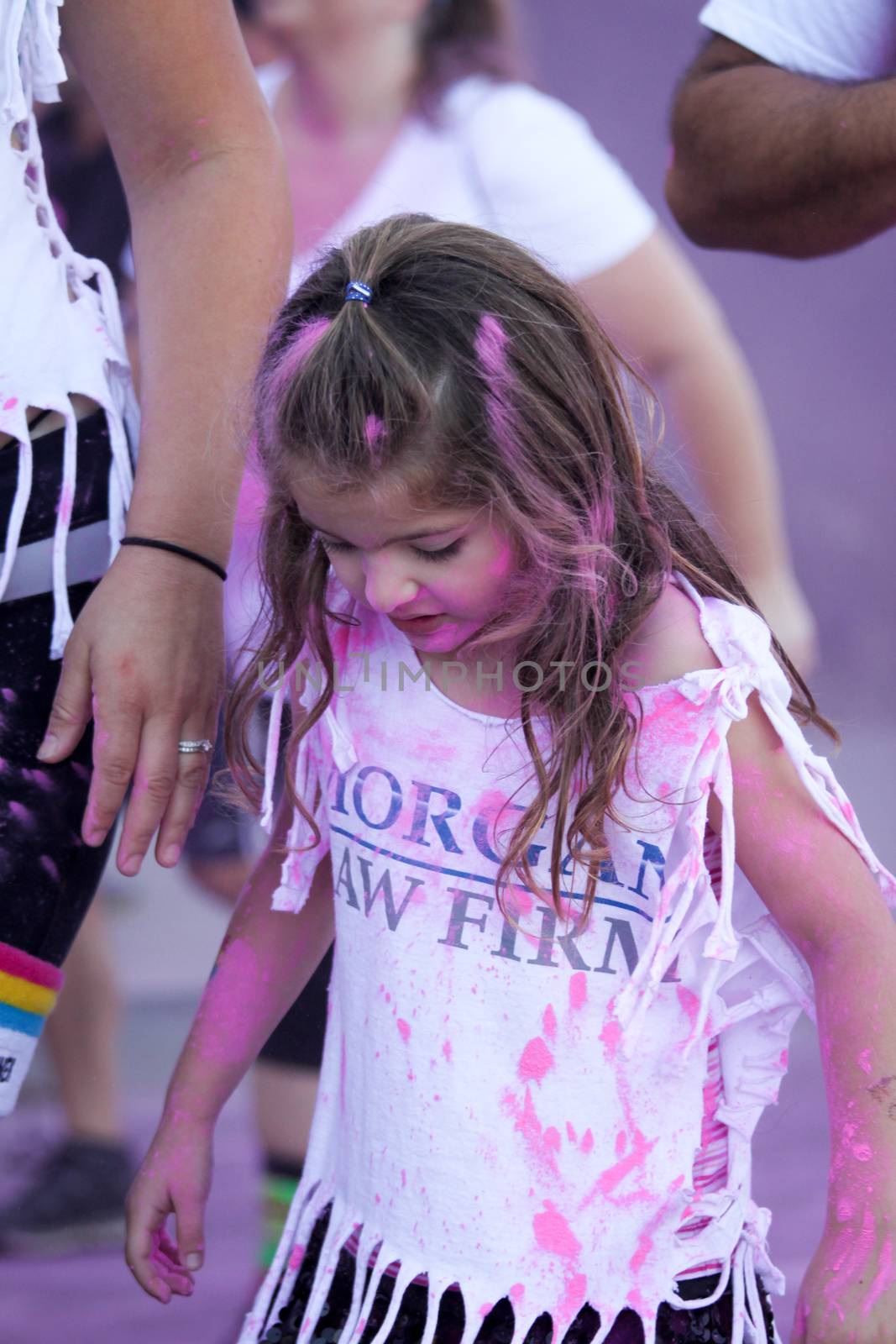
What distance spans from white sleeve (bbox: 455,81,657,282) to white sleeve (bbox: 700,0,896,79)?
0.26 m

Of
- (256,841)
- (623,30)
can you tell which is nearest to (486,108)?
(623,30)

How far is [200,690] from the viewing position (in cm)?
118

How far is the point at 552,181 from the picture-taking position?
1.66m

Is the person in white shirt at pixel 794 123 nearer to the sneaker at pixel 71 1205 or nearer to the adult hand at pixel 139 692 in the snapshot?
the adult hand at pixel 139 692

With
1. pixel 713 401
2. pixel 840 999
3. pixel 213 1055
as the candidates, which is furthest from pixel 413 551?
pixel 713 401

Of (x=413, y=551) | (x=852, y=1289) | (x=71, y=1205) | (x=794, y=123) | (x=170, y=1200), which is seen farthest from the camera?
(x=71, y=1205)

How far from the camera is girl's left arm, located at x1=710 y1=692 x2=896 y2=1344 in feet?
2.97

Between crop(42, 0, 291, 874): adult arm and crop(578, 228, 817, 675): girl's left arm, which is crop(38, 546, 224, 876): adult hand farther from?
crop(578, 228, 817, 675): girl's left arm

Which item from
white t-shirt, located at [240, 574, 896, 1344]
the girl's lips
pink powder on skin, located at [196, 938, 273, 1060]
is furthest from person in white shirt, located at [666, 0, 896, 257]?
pink powder on skin, located at [196, 938, 273, 1060]

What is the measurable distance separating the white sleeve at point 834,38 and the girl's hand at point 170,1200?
1.26m

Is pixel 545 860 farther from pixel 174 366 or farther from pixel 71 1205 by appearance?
pixel 71 1205

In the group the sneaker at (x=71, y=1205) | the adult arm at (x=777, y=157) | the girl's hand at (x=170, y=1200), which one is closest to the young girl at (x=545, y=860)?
the girl's hand at (x=170, y=1200)

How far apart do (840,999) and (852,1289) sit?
19 centimetres

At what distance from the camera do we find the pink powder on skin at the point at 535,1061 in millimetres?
1062
